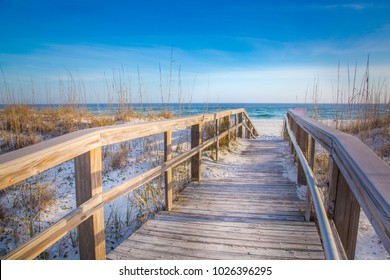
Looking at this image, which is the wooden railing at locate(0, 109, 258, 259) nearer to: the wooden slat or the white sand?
the wooden slat

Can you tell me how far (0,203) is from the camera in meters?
3.06

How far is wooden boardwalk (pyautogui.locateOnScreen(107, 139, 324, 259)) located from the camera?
1716 mm

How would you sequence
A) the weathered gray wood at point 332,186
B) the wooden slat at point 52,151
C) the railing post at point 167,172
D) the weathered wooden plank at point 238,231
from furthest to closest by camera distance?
the railing post at point 167,172
the weathered wooden plank at point 238,231
the weathered gray wood at point 332,186
the wooden slat at point 52,151

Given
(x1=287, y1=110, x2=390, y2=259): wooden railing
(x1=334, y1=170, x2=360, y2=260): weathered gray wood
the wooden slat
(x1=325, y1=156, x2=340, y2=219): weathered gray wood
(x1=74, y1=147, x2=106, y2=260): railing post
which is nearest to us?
(x1=287, y1=110, x2=390, y2=259): wooden railing

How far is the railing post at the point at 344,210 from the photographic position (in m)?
Result: 1.02

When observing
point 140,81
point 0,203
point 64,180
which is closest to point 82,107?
point 140,81

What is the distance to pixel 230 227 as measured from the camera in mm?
2094

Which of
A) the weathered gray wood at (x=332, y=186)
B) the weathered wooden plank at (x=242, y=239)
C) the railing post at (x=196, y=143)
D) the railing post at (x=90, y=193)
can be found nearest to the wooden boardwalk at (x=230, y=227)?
the weathered wooden plank at (x=242, y=239)

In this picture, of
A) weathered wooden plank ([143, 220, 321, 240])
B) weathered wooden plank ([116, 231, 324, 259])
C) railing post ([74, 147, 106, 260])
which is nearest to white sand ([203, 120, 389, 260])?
weathered wooden plank ([143, 220, 321, 240])

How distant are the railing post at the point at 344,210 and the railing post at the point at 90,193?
1.25 m

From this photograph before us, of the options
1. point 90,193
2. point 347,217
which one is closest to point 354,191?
point 347,217

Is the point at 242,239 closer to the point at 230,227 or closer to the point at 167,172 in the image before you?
the point at 230,227

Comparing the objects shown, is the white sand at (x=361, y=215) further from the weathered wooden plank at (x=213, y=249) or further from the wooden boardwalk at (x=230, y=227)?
the weathered wooden plank at (x=213, y=249)

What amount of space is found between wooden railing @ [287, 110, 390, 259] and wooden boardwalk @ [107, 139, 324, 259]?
2.29ft
